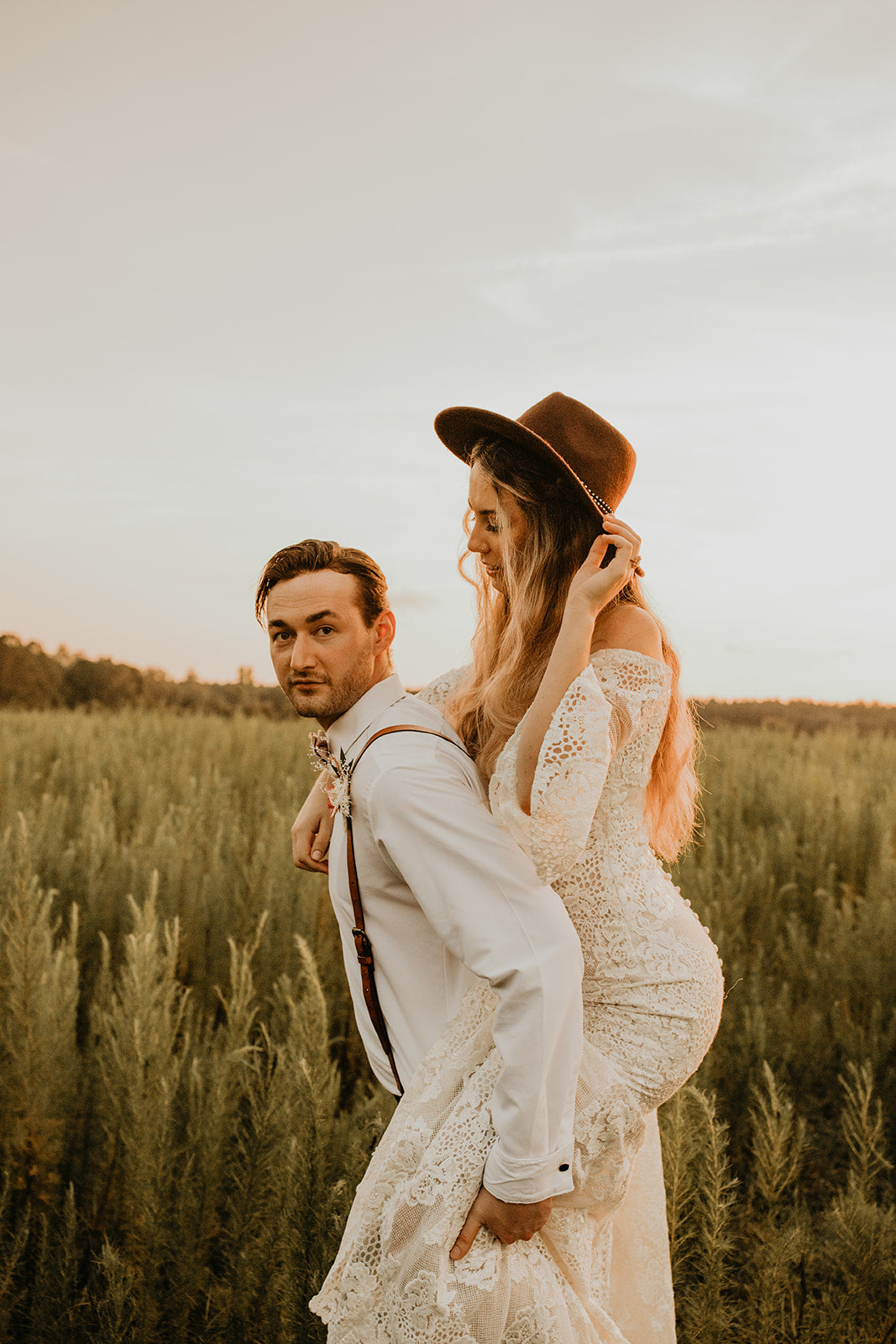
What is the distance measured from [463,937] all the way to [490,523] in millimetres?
812

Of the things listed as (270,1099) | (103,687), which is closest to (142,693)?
(103,687)

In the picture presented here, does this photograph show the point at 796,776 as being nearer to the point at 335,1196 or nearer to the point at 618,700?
the point at 335,1196

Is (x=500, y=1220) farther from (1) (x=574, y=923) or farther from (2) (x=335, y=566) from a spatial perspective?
(2) (x=335, y=566)

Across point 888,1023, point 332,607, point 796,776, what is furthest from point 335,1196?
point 796,776

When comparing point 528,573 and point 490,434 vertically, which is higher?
point 490,434

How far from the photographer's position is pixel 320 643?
1647 millimetres

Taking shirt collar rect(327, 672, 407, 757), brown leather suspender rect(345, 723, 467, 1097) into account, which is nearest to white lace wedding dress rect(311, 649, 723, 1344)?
brown leather suspender rect(345, 723, 467, 1097)

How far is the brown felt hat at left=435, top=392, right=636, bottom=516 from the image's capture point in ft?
5.49

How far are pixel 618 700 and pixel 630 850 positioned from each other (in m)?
0.27

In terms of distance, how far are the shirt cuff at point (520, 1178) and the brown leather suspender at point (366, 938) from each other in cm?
27

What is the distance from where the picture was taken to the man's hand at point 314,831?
78.0 inches

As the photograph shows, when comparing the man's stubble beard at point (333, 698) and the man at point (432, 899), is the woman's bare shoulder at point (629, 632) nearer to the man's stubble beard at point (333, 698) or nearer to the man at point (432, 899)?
the man at point (432, 899)

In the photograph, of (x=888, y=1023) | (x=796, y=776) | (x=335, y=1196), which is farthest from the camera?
(x=796, y=776)

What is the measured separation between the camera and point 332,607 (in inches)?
64.9
